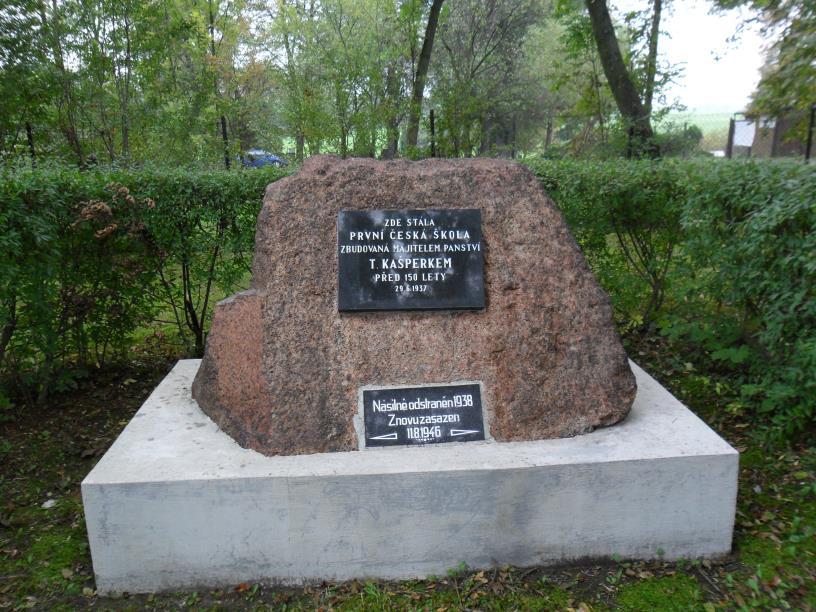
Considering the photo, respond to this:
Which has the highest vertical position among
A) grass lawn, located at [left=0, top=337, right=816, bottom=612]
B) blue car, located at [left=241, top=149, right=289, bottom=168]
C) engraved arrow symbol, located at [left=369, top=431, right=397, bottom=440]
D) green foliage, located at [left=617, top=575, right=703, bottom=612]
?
blue car, located at [left=241, top=149, right=289, bottom=168]

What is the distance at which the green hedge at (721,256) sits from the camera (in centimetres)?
358

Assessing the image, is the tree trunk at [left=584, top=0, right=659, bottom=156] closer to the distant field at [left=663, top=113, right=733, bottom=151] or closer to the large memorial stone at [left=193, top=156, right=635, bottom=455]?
the large memorial stone at [left=193, top=156, right=635, bottom=455]

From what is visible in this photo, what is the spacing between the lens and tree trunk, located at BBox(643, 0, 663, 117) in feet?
34.1

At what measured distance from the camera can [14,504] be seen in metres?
3.49

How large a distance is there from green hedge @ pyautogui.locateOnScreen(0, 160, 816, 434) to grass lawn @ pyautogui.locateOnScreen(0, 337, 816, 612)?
0.67 m

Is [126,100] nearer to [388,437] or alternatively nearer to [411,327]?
[411,327]

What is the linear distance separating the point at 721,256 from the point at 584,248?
1493 millimetres

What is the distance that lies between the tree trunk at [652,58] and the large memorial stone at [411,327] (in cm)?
828

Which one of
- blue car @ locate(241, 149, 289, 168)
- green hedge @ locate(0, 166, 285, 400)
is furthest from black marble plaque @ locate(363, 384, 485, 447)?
blue car @ locate(241, 149, 289, 168)

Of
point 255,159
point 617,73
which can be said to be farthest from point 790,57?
point 255,159

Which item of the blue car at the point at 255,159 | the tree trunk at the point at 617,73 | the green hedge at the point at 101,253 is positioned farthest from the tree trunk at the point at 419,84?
the green hedge at the point at 101,253

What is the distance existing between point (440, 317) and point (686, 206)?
7.60 feet

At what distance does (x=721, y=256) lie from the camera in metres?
4.10

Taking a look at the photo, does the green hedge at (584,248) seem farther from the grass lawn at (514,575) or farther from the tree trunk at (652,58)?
the tree trunk at (652,58)
